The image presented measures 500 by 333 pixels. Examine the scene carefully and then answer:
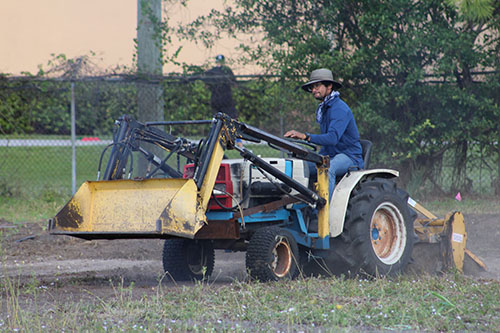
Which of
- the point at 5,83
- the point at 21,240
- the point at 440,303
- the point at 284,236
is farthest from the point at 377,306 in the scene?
the point at 5,83

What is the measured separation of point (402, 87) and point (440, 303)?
837 cm

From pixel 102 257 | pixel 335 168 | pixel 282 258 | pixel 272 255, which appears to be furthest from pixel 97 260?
pixel 335 168

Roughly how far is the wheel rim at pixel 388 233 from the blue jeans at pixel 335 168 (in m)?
0.55

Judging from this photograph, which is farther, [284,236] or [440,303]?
[284,236]

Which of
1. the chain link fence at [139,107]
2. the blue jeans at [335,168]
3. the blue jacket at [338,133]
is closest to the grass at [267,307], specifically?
the blue jeans at [335,168]

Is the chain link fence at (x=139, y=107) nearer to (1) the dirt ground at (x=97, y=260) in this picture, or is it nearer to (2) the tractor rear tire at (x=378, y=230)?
(1) the dirt ground at (x=97, y=260)

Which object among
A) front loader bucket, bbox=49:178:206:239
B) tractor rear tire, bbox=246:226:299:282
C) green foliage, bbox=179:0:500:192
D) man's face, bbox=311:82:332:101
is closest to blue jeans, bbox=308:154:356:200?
man's face, bbox=311:82:332:101

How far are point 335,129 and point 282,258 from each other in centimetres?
145

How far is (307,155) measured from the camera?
684cm

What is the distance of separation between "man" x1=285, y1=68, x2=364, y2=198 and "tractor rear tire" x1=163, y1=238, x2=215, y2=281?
1.46 meters

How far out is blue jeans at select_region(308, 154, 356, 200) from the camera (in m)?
7.15

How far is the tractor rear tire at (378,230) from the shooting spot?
6.96m

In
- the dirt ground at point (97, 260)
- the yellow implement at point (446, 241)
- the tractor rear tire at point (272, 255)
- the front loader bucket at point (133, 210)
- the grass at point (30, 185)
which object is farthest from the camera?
the grass at point (30, 185)

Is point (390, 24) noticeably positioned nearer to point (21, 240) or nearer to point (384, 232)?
point (384, 232)
